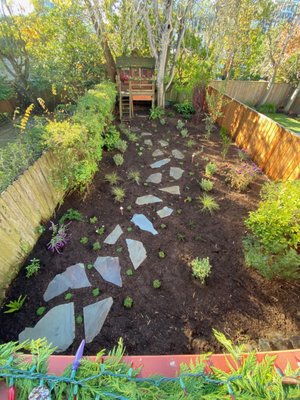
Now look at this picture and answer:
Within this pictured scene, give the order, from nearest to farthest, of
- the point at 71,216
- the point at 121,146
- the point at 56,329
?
the point at 56,329
the point at 71,216
the point at 121,146

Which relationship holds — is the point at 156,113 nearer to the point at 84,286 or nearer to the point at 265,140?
the point at 265,140

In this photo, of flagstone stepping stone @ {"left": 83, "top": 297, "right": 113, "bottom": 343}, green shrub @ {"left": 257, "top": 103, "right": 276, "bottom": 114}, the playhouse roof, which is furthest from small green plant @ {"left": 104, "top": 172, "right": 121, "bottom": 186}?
green shrub @ {"left": 257, "top": 103, "right": 276, "bottom": 114}

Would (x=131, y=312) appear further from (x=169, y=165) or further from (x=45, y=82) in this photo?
(x=45, y=82)

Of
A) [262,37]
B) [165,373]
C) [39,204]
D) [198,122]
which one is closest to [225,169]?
[198,122]

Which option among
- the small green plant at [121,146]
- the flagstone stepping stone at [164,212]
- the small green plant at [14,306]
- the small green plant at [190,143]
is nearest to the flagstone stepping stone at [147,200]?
the flagstone stepping stone at [164,212]

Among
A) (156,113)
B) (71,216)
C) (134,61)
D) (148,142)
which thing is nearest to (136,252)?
(71,216)

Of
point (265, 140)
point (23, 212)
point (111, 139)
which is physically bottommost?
point (111, 139)

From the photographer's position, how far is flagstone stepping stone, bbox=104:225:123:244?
2832mm

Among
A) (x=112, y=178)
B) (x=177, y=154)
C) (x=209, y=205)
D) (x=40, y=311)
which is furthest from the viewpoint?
(x=177, y=154)

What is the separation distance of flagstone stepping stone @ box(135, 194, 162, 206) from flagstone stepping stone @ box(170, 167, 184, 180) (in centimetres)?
82

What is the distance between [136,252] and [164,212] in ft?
3.01

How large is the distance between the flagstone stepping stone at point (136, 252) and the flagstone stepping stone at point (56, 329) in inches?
35.6

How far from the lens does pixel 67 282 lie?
2.37 metres

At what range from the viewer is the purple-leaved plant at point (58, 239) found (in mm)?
2637
